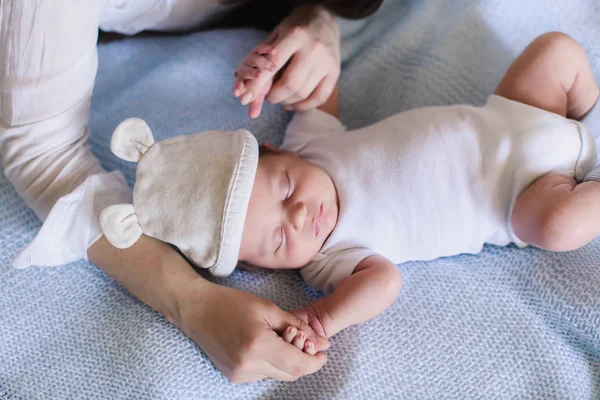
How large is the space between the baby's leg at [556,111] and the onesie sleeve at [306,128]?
0.36 m

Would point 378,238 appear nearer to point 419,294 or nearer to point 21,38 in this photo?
point 419,294

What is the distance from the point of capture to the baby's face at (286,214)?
956 millimetres

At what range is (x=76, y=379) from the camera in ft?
2.98

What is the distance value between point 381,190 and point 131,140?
1.50 feet

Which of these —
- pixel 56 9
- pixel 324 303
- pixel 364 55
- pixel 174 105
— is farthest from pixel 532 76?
pixel 56 9

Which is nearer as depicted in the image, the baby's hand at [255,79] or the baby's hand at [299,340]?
the baby's hand at [299,340]

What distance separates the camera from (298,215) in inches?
37.1

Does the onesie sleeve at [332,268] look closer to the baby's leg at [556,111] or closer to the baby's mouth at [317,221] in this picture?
the baby's mouth at [317,221]

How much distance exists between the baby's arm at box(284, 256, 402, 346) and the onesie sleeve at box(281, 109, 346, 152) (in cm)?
35

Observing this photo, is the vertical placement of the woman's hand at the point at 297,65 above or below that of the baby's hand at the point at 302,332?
above

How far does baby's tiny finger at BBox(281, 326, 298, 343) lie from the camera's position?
851 mm

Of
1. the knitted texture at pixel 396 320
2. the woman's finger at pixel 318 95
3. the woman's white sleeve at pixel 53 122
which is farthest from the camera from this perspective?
the woman's finger at pixel 318 95

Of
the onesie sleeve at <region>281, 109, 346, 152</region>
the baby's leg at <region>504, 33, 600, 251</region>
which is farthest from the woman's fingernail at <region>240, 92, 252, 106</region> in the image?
the baby's leg at <region>504, 33, 600, 251</region>

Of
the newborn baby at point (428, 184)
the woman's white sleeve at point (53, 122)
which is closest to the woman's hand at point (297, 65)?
the newborn baby at point (428, 184)
